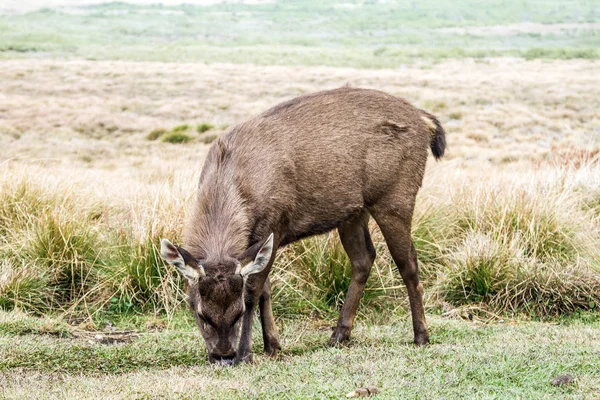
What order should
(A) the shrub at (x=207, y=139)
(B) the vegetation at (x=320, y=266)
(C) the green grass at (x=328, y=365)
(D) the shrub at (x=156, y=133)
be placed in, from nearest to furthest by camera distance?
(C) the green grass at (x=328, y=365) → (B) the vegetation at (x=320, y=266) → (A) the shrub at (x=207, y=139) → (D) the shrub at (x=156, y=133)

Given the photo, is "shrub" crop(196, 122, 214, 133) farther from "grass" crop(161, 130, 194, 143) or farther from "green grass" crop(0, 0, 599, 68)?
Result: "green grass" crop(0, 0, 599, 68)

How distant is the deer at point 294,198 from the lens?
6406 millimetres

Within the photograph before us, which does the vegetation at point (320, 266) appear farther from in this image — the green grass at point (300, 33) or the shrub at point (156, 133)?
the green grass at point (300, 33)

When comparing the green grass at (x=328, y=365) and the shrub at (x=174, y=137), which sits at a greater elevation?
the green grass at (x=328, y=365)

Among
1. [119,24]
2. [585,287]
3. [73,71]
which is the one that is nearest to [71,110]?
[73,71]

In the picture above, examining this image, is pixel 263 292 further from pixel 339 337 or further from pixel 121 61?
pixel 121 61

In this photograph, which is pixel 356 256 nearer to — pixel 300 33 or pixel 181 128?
pixel 181 128

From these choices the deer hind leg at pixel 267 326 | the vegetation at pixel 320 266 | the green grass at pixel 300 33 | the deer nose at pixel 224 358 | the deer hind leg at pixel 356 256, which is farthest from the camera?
the green grass at pixel 300 33

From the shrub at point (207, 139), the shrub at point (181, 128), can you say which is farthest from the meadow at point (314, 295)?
the shrub at point (181, 128)

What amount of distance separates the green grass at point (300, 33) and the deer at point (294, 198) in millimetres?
44493

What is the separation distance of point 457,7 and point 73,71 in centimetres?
8350

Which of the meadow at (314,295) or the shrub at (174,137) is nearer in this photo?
the meadow at (314,295)

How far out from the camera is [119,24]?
267ft

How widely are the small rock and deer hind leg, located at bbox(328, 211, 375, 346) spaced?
8.65ft
